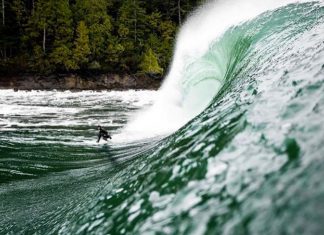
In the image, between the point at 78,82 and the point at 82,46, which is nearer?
the point at 78,82

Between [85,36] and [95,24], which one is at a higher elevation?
[95,24]

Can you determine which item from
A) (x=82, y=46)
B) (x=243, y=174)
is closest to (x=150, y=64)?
(x=82, y=46)

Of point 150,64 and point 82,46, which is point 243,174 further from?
point 82,46

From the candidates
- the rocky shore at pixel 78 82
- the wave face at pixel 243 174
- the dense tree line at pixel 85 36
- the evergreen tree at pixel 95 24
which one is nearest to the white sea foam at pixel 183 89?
the wave face at pixel 243 174

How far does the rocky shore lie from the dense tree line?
38.1 inches

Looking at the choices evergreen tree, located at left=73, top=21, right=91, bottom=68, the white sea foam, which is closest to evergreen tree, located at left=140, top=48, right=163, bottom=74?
evergreen tree, located at left=73, top=21, right=91, bottom=68

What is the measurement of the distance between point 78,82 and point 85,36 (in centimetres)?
585

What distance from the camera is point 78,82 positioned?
117 feet

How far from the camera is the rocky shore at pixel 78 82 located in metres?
33.0

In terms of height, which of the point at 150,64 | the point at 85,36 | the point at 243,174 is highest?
the point at 85,36

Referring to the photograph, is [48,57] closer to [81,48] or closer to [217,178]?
[81,48]

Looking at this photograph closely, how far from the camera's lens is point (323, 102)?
2.12m

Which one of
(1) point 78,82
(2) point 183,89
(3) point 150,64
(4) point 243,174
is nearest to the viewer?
(4) point 243,174

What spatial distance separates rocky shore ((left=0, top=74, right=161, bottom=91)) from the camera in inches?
1298
